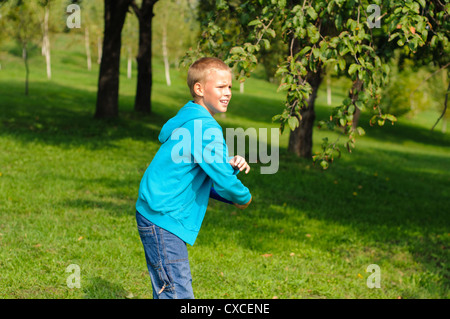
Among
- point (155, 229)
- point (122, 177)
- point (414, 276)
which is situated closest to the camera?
point (155, 229)

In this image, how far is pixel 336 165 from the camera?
14.2 m

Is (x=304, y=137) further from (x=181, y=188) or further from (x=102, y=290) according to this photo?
(x=181, y=188)

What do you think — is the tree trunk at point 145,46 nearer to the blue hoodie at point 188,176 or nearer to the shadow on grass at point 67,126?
the shadow on grass at point 67,126

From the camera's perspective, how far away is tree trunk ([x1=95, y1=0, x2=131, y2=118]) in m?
14.4

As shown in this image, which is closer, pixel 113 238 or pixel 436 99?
pixel 113 238

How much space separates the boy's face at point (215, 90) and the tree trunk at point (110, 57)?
1249cm

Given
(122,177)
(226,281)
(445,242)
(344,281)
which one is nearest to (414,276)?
(344,281)

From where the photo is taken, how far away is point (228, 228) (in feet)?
22.2

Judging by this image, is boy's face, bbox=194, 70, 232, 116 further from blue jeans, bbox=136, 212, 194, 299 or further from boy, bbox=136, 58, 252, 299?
blue jeans, bbox=136, 212, 194, 299

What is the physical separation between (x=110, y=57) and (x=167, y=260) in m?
12.8

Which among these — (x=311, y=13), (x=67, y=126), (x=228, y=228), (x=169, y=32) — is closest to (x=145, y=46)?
(x=67, y=126)

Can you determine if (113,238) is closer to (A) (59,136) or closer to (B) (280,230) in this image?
(B) (280,230)

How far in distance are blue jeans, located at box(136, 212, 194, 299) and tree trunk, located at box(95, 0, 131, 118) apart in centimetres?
1259
